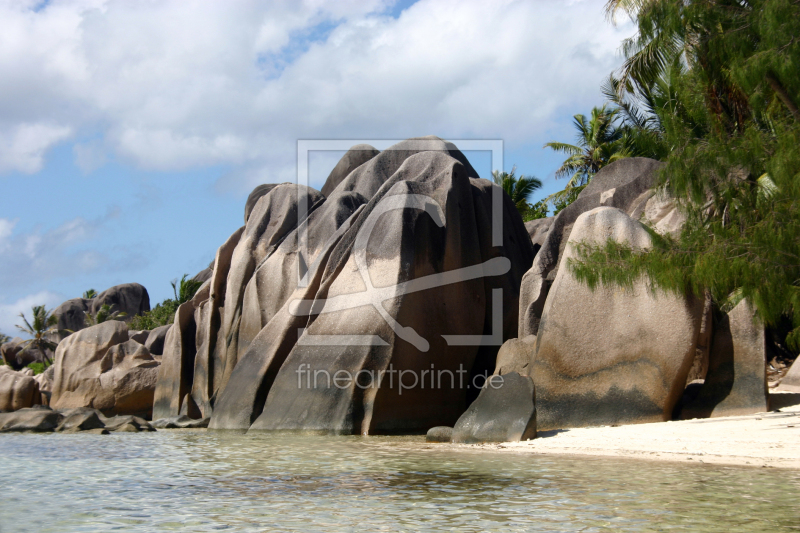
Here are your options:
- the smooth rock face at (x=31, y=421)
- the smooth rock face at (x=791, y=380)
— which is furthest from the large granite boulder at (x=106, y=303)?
the smooth rock face at (x=791, y=380)

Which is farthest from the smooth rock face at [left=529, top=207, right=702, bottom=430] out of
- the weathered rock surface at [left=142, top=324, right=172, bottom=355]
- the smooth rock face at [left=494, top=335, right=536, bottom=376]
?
the weathered rock surface at [left=142, top=324, right=172, bottom=355]

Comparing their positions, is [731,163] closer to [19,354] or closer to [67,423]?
[67,423]

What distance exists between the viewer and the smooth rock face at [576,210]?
1345cm

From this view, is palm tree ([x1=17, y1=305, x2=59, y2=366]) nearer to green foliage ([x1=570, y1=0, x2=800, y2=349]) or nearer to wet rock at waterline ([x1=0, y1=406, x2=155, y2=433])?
wet rock at waterline ([x1=0, y1=406, x2=155, y2=433])

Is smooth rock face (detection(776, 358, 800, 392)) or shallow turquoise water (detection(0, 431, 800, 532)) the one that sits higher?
smooth rock face (detection(776, 358, 800, 392))

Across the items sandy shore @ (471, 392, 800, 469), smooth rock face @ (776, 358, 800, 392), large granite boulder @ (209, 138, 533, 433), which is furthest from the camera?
smooth rock face @ (776, 358, 800, 392)

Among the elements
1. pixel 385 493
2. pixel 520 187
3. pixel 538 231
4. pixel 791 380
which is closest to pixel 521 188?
pixel 520 187

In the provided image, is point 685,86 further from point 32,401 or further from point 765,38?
point 32,401

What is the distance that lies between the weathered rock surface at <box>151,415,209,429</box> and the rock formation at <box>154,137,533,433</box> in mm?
1052

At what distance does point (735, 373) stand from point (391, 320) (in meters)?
5.20

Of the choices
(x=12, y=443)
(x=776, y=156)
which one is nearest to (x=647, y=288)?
(x=776, y=156)

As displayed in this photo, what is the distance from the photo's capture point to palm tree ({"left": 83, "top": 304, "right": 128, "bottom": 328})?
38547 mm

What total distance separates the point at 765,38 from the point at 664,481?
487 cm

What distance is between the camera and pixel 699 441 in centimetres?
853
